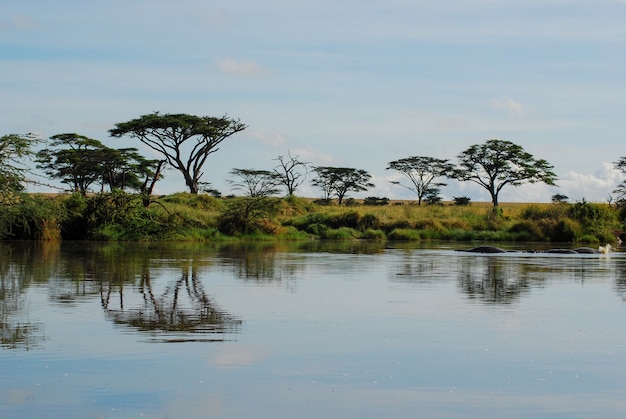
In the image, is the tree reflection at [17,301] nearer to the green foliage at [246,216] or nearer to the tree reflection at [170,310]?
the tree reflection at [170,310]

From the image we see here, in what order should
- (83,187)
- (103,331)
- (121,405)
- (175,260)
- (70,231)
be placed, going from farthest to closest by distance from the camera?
(83,187) → (70,231) → (175,260) → (103,331) → (121,405)

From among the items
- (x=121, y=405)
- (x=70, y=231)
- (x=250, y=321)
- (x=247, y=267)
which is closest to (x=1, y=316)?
(x=250, y=321)

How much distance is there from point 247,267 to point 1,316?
10.5 m

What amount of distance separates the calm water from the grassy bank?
1614cm

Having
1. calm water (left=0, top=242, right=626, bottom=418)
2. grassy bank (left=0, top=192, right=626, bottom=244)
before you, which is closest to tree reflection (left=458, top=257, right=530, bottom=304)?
calm water (left=0, top=242, right=626, bottom=418)

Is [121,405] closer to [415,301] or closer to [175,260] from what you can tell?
[415,301]

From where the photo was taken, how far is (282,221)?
48750 mm

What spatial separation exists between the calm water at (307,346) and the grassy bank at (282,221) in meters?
16.1

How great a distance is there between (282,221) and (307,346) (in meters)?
38.8

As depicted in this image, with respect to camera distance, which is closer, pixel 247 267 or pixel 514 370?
pixel 514 370

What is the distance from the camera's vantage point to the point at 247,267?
2231cm

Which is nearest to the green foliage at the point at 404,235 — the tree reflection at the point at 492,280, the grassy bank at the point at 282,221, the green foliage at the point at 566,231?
the grassy bank at the point at 282,221

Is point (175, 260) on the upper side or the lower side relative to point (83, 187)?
lower

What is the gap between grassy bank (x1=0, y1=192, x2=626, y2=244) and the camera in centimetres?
3762
